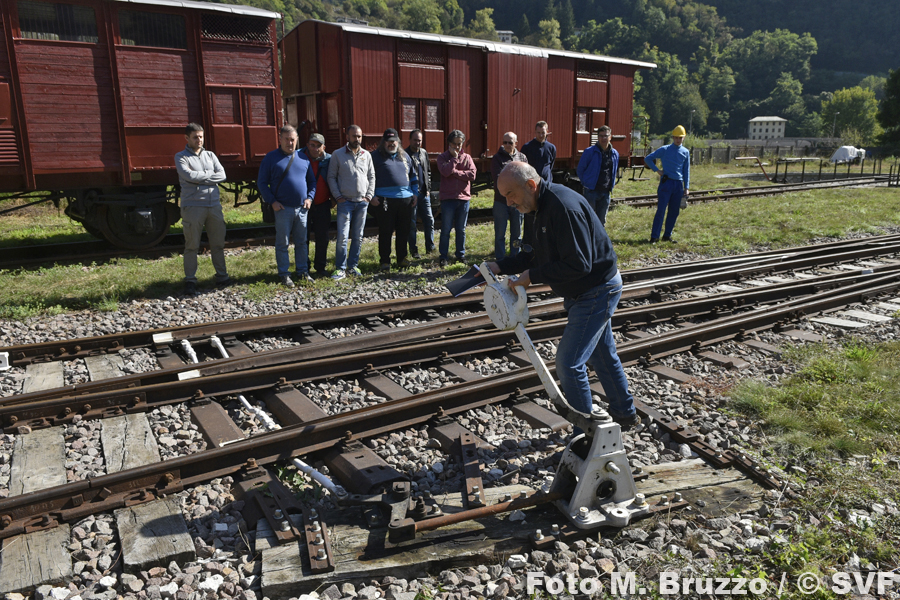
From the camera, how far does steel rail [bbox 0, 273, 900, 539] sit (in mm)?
3576

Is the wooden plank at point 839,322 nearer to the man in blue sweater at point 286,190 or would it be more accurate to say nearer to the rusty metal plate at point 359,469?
the rusty metal plate at point 359,469

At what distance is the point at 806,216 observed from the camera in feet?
Answer: 51.8

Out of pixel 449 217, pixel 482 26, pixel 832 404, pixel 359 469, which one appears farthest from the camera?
pixel 482 26

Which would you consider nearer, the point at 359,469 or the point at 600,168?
the point at 359,469

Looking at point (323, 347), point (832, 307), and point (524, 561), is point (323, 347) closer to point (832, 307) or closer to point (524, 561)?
point (524, 561)

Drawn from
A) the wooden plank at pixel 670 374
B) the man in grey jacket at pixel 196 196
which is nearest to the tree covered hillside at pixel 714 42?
the man in grey jacket at pixel 196 196

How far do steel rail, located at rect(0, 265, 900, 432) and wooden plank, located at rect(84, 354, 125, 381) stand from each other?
461mm

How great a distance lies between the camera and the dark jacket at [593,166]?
34.4 feet

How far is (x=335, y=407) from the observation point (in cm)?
523

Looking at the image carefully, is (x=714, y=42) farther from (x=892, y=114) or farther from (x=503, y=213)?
(x=503, y=213)

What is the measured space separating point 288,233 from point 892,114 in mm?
61780

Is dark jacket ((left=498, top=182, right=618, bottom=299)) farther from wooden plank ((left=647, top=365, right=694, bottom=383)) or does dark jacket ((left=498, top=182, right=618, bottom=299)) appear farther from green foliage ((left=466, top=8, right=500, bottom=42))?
green foliage ((left=466, top=8, right=500, bottom=42))

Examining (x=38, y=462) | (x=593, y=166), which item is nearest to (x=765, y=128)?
(x=593, y=166)

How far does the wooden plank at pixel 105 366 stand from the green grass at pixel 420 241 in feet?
5.81
